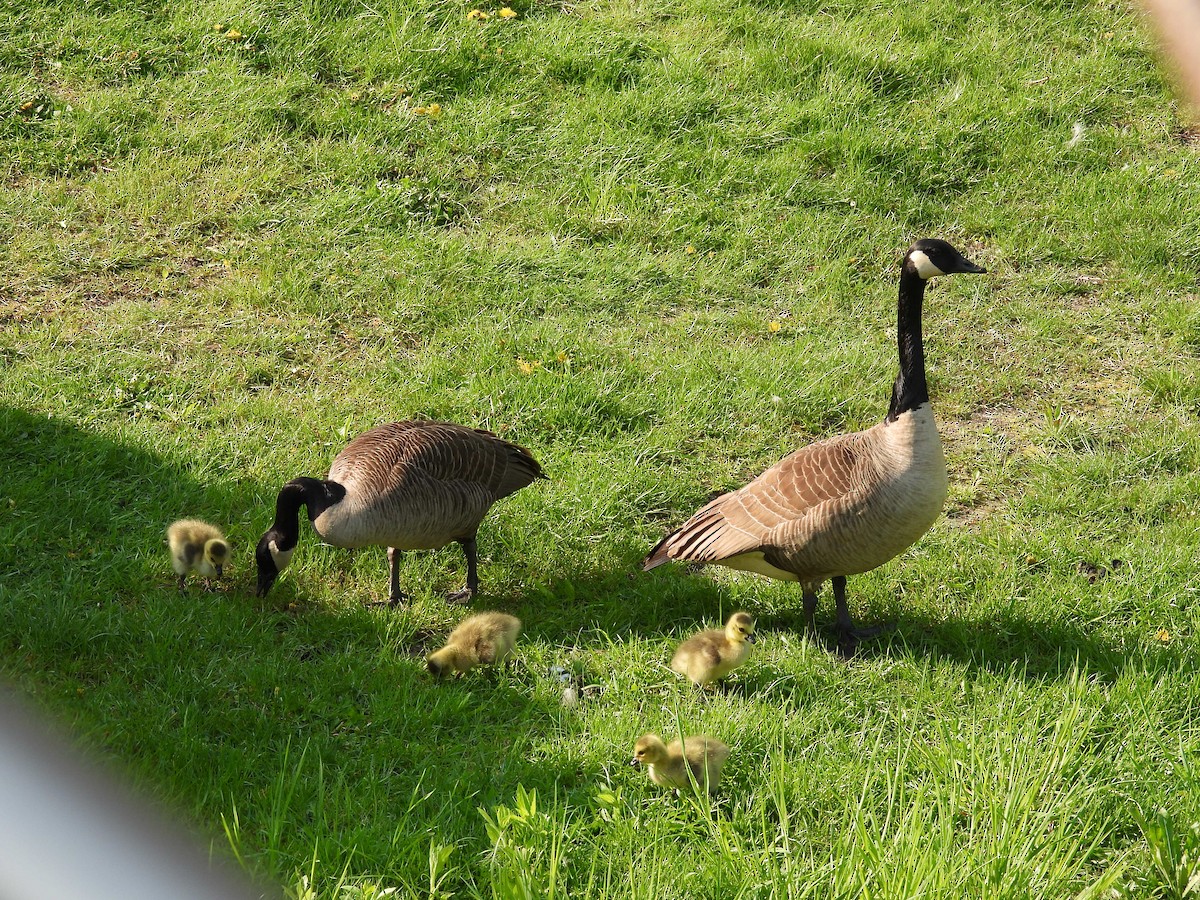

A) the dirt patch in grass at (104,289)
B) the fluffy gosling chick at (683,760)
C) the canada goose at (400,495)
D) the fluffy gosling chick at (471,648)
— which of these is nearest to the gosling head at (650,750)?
the fluffy gosling chick at (683,760)

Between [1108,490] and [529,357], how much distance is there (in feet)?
10.6

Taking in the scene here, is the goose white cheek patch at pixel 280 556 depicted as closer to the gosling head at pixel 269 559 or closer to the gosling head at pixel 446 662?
the gosling head at pixel 269 559

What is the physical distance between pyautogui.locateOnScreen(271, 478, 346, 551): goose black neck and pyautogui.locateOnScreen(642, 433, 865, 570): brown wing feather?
1.43m

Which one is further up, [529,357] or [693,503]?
[529,357]

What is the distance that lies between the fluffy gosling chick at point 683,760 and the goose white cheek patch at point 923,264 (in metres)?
2.29

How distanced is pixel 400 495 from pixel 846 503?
187cm

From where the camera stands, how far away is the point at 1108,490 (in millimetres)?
6051

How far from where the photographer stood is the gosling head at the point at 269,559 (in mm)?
4949

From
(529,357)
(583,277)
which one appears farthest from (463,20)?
(529,357)

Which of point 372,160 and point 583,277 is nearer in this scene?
point 583,277

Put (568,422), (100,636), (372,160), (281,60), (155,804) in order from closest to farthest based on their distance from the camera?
(155,804)
(100,636)
(568,422)
(372,160)
(281,60)

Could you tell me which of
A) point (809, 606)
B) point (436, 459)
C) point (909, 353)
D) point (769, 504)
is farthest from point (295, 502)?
point (909, 353)

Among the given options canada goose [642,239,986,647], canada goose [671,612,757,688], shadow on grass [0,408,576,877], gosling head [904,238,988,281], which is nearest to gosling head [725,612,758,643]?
canada goose [671,612,757,688]

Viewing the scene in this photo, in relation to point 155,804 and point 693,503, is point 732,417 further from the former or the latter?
point 155,804
